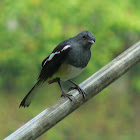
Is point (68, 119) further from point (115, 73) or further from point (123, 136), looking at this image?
point (115, 73)

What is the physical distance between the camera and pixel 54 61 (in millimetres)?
2516

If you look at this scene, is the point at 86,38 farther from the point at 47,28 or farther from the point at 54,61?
the point at 47,28

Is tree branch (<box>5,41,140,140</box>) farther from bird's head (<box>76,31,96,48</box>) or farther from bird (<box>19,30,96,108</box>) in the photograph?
bird (<box>19,30,96,108</box>)

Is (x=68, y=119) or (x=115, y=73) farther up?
(x=115, y=73)

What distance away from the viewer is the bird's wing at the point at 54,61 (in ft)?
8.12

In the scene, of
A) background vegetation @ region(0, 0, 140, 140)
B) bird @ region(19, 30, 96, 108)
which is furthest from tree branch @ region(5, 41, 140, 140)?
background vegetation @ region(0, 0, 140, 140)

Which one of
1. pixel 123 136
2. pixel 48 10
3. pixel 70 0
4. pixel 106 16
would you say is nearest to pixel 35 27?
pixel 48 10

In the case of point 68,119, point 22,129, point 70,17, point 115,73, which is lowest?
point 68,119

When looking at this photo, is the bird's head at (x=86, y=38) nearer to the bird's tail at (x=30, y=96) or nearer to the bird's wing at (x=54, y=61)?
the bird's wing at (x=54, y=61)

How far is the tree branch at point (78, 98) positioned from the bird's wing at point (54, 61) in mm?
640

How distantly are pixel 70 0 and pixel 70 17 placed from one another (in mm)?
229

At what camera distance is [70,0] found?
159 inches

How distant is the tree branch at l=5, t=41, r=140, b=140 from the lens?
1474 millimetres

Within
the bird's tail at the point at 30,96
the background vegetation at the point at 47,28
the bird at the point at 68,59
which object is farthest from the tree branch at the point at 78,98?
the background vegetation at the point at 47,28
